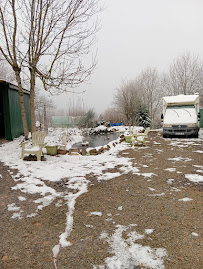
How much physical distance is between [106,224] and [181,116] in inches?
367

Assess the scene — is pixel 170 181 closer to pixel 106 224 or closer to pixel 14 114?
pixel 106 224

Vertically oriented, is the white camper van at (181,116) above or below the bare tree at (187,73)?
below

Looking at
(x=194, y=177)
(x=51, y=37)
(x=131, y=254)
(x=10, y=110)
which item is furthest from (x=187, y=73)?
(x=131, y=254)

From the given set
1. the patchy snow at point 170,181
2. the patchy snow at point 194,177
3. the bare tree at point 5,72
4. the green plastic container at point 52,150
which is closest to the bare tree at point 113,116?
the bare tree at point 5,72

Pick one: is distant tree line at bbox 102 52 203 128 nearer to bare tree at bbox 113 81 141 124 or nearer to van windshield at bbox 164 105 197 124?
bare tree at bbox 113 81 141 124

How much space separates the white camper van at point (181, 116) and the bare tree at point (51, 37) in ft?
18.8

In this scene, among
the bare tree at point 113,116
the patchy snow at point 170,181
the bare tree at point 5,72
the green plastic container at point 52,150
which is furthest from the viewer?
the bare tree at point 113,116

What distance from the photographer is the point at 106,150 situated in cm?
711

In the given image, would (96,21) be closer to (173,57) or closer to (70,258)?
(70,258)

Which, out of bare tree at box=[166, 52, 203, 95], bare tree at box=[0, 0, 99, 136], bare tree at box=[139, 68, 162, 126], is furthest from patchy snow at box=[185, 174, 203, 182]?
bare tree at box=[139, 68, 162, 126]

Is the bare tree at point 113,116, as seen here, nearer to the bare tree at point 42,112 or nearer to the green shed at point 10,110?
the bare tree at point 42,112

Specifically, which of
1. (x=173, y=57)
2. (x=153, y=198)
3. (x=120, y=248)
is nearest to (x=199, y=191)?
(x=153, y=198)

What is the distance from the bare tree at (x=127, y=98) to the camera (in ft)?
72.8

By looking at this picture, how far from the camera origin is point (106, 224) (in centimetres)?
232
